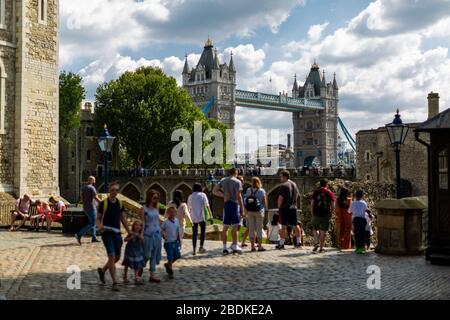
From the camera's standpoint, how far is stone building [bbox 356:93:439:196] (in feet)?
123

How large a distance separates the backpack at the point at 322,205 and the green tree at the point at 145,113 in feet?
139

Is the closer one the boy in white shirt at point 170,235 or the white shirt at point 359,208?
the boy in white shirt at point 170,235

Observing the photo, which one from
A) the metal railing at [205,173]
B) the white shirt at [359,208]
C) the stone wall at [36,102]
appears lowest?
the white shirt at [359,208]

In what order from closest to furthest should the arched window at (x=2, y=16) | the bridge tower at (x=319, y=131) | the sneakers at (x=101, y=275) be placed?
the sneakers at (x=101, y=275), the arched window at (x=2, y=16), the bridge tower at (x=319, y=131)

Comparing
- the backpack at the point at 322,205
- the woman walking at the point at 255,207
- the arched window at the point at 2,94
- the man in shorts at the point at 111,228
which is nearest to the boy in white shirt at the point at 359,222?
the backpack at the point at 322,205

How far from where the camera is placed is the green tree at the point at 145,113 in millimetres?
54312

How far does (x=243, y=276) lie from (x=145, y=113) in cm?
4504

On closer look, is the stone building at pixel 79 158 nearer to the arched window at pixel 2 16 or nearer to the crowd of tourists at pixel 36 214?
the arched window at pixel 2 16

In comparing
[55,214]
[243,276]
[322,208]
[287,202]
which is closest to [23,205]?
[55,214]

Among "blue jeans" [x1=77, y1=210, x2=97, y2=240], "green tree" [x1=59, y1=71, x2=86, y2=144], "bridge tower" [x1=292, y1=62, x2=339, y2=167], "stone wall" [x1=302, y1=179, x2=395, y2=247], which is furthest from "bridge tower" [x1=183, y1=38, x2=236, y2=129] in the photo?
"blue jeans" [x1=77, y1=210, x2=97, y2=240]

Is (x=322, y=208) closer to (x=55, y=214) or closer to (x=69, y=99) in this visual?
(x=55, y=214)

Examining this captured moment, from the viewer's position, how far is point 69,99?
168 feet
